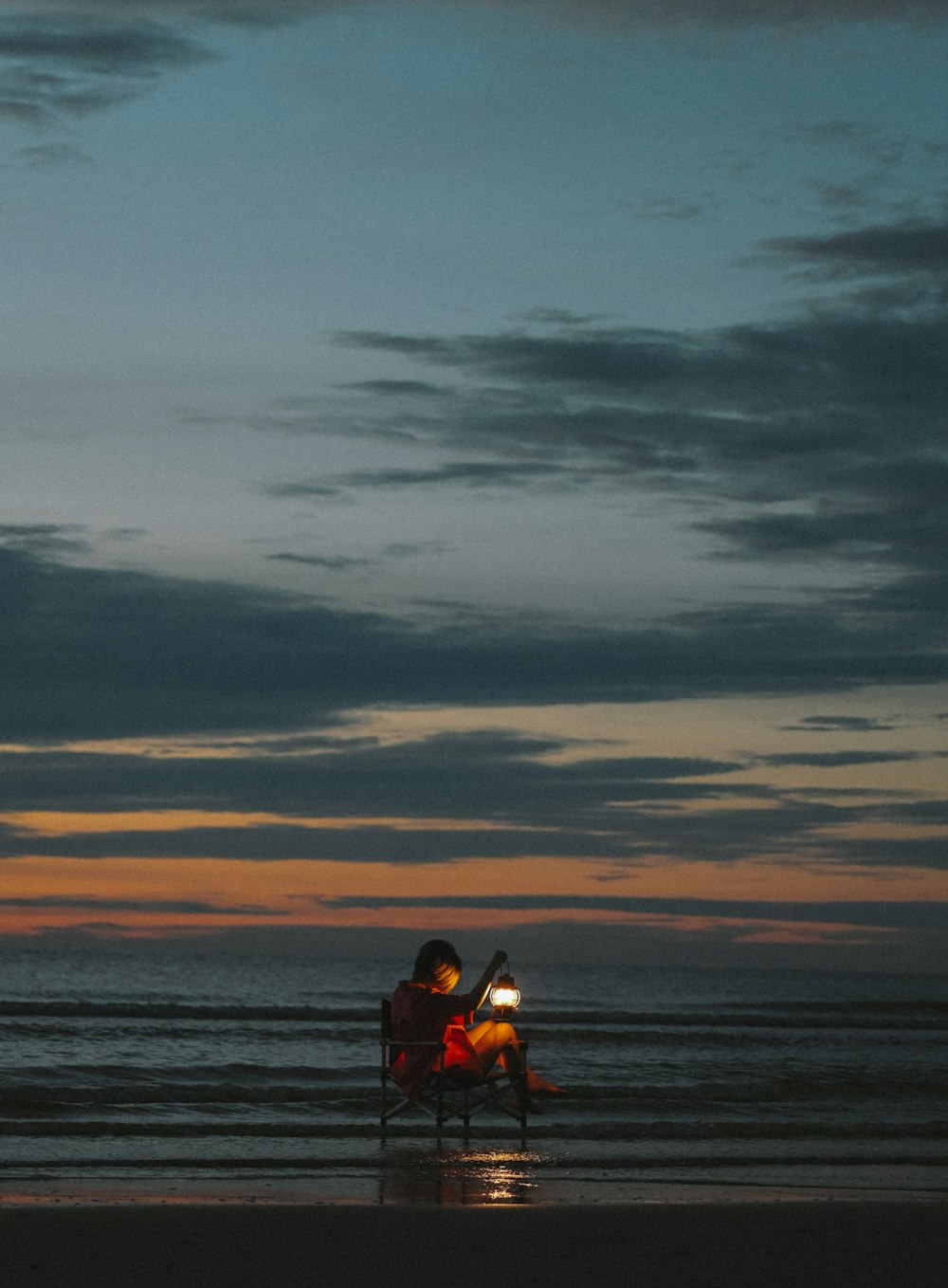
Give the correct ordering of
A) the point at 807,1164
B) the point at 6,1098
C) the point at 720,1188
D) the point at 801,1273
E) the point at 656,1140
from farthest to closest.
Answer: the point at 6,1098, the point at 656,1140, the point at 807,1164, the point at 720,1188, the point at 801,1273

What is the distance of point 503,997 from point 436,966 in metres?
0.64

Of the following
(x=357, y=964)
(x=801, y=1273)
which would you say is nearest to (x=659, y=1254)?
(x=801, y=1273)

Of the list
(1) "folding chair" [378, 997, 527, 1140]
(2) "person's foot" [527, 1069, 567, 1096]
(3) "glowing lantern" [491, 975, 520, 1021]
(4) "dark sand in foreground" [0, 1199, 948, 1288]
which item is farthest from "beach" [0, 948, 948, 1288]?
(3) "glowing lantern" [491, 975, 520, 1021]

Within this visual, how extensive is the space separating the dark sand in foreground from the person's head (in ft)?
11.9

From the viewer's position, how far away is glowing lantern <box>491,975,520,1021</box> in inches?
516

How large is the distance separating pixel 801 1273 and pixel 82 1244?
3643 mm

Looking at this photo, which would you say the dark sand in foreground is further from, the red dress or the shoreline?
the red dress

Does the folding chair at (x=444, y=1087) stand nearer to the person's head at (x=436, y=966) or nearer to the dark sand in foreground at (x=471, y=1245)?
the person's head at (x=436, y=966)

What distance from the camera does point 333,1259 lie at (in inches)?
311

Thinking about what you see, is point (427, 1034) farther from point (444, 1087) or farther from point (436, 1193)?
point (436, 1193)

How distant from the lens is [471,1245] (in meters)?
8.28

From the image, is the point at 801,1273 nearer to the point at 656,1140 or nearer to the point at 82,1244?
the point at 82,1244

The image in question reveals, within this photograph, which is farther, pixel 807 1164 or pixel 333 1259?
pixel 807 1164

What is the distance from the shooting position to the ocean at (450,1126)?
1131 centimetres
